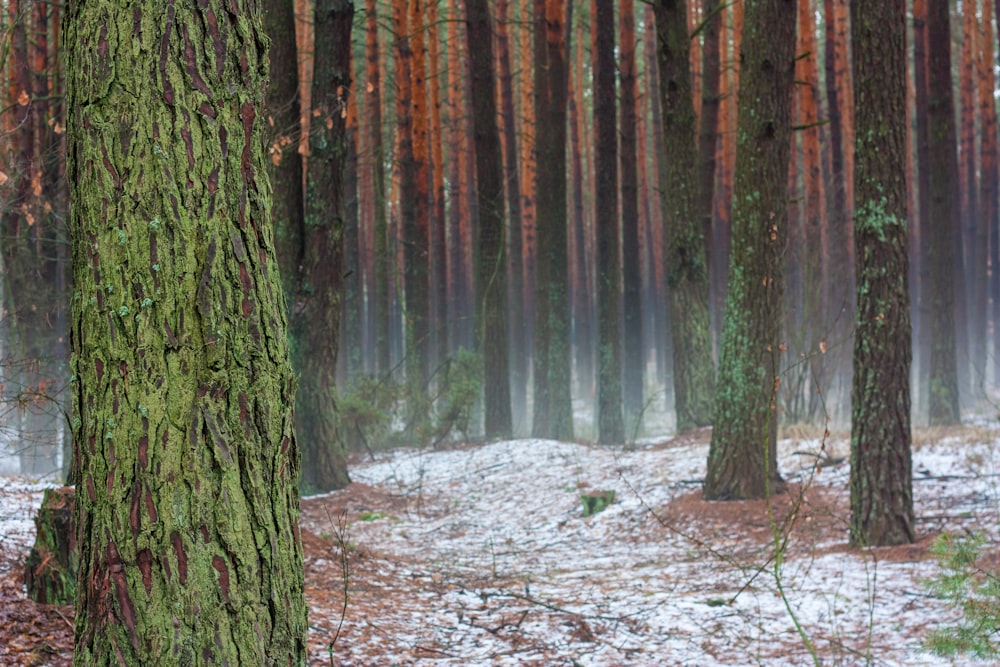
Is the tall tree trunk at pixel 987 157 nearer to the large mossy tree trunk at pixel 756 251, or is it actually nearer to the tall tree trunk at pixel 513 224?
the tall tree trunk at pixel 513 224

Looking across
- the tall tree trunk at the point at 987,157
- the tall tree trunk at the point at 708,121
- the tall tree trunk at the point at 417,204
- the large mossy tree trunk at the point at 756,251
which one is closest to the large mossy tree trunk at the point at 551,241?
the tall tree trunk at the point at 417,204

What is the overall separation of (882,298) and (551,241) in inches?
343

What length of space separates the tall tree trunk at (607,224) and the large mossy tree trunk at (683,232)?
226 cm

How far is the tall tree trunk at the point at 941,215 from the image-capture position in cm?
1266

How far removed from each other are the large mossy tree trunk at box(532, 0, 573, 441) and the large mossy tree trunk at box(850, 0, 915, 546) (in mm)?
8126

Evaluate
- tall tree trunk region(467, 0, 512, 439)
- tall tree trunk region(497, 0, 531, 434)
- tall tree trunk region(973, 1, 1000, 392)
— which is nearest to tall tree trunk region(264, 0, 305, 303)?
tall tree trunk region(467, 0, 512, 439)

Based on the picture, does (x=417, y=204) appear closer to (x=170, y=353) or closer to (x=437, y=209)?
(x=437, y=209)

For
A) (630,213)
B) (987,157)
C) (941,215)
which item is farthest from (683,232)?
(987,157)

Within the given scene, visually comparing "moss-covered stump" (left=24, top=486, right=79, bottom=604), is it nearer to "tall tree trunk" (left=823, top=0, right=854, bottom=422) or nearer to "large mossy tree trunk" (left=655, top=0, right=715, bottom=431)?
"large mossy tree trunk" (left=655, top=0, right=715, bottom=431)

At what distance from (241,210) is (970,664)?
12.0ft

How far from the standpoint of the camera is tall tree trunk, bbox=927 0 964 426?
41.5ft

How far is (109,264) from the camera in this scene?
222 cm

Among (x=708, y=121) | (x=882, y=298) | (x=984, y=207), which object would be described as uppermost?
(x=708, y=121)

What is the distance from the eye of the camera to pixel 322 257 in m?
8.86
